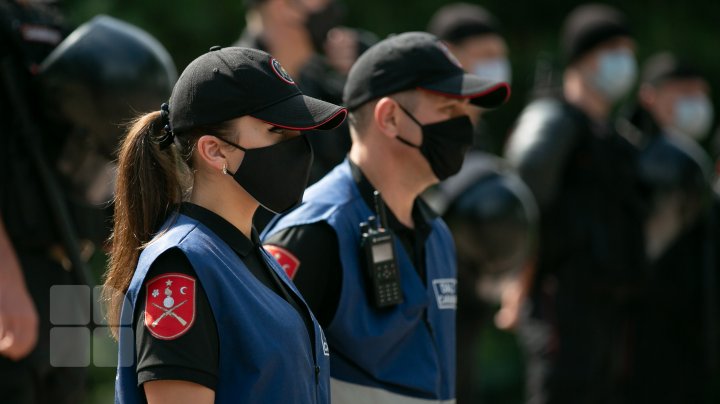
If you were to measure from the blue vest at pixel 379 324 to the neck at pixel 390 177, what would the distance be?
0.24 ft

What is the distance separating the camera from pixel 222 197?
9.29ft

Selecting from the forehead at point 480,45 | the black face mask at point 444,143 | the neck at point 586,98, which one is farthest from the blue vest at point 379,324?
the neck at point 586,98

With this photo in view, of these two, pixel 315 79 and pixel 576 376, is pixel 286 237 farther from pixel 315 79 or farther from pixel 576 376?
pixel 576 376

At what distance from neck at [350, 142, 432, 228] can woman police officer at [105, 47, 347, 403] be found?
2.71 feet

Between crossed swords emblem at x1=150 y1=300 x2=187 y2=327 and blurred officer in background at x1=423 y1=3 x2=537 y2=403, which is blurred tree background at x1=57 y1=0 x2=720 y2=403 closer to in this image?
blurred officer in background at x1=423 y1=3 x2=537 y2=403

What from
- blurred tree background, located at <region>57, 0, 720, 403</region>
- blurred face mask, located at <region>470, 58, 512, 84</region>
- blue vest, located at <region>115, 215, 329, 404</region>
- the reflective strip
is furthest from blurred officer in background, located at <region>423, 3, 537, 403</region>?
blue vest, located at <region>115, 215, 329, 404</region>

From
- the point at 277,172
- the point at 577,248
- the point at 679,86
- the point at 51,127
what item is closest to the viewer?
the point at 277,172

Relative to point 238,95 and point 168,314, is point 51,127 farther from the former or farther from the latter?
point 168,314

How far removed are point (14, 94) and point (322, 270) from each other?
1404 mm

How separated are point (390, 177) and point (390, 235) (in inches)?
11.4

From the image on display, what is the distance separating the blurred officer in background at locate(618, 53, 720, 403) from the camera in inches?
292

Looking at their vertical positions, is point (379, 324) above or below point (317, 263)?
below

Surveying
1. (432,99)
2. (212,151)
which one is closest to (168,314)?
(212,151)

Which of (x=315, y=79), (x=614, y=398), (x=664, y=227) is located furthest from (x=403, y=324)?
(x=664, y=227)
